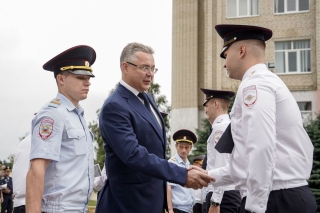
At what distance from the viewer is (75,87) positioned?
4.47 meters

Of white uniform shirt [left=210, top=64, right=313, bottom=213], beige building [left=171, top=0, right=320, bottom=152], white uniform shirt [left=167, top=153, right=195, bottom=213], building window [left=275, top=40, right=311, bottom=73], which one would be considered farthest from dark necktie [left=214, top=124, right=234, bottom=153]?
building window [left=275, top=40, right=311, bottom=73]

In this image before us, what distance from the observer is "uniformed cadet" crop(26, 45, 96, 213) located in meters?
3.94

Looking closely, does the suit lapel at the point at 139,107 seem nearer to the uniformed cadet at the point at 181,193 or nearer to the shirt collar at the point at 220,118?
the shirt collar at the point at 220,118

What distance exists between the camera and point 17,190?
5777 millimetres

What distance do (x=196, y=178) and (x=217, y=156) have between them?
2.37 m

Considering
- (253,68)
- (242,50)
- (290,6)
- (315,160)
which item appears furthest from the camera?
(290,6)

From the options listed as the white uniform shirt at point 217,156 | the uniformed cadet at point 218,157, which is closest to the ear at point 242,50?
the uniformed cadet at point 218,157

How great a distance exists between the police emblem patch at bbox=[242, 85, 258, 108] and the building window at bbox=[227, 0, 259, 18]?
2311 centimetres

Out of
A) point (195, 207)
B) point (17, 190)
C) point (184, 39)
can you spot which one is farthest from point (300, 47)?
point (17, 190)

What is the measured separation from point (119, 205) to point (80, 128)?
2.45ft

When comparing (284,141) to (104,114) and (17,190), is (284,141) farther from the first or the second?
(17,190)

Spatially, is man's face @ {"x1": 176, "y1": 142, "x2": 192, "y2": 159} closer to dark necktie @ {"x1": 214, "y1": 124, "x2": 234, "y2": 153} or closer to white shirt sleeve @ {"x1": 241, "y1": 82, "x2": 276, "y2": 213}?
dark necktie @ {"x1": 214, "y1": 124, "x2": 234, "y2": 153}

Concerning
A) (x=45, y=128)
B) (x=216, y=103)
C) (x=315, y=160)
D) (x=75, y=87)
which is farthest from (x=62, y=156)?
(x=315, y=160)

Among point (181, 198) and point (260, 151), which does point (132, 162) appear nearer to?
point (260, 151)
